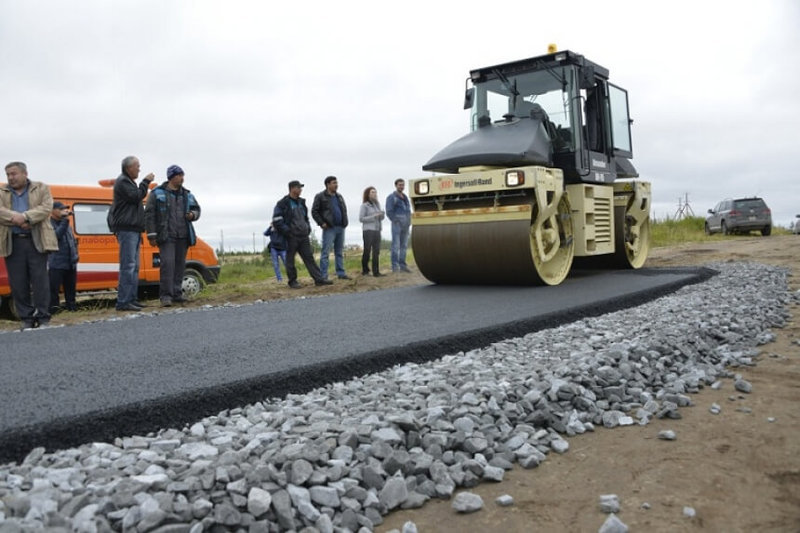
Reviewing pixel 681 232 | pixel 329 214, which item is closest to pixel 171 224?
pixel 329 214

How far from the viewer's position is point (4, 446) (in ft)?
7.88

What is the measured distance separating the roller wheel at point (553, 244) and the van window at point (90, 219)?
567 centimetres

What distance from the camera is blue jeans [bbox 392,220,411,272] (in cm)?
1093

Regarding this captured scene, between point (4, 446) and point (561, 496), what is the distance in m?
2.00

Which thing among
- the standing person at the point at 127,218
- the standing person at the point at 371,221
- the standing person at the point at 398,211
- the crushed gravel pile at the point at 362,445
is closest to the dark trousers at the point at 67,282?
the standing person at the point at 127,218

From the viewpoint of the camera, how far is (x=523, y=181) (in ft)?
22.4

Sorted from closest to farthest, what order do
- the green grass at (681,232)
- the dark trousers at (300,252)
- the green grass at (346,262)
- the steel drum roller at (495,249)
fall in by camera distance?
the steel drum roller at (495,249), the dark trousers at (300,252), the green grass at (346,262), the green grass at (681,232)

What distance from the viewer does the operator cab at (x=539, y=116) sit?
7.36m

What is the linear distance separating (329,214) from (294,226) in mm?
623

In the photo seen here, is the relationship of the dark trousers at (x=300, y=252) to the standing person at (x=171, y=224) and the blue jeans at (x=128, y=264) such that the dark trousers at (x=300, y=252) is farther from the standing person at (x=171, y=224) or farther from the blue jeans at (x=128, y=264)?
the blue jeans at (x=128, y=264)

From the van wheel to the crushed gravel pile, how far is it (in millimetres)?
6646

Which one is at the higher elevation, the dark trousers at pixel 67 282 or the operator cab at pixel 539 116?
the operator cab at pixel 539 116

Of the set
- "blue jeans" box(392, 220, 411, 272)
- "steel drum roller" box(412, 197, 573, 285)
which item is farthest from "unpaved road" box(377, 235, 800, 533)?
"blue jeans" box(392, 220, 411, 272)

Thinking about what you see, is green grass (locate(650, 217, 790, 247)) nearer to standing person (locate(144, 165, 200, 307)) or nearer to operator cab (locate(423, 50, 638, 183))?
operator cab (locate(423, 50, 638, 183))
